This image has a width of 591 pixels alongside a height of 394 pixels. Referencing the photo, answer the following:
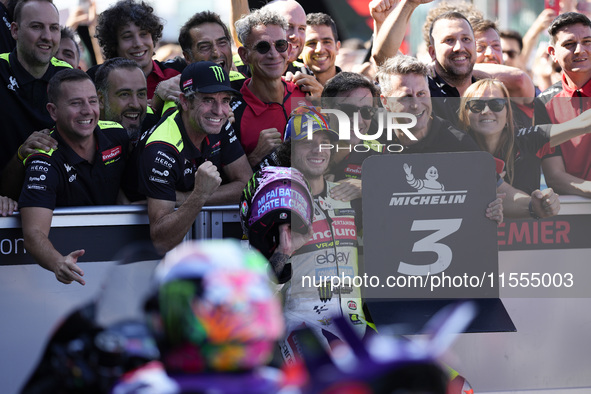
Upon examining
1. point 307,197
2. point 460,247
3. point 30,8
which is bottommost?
point 460,247

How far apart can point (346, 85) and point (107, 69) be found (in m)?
1.56

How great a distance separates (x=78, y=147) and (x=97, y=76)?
79cm

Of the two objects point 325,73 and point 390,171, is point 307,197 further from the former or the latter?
point 325,73

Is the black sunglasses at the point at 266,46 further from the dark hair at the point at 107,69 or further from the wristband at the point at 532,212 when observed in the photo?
the wristband at the point at 532,212

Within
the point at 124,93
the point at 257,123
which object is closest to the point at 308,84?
the point at 257,123

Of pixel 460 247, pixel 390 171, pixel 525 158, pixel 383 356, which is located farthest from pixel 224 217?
pixel 383 356

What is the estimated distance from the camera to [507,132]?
13.5ft

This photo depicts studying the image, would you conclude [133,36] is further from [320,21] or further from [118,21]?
[320,21]

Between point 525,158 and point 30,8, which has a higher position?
point 30,8

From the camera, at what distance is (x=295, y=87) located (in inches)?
196

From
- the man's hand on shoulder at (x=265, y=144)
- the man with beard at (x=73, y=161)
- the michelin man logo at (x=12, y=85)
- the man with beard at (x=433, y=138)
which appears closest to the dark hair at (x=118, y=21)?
the michelin man logo at (x=12, y=85)

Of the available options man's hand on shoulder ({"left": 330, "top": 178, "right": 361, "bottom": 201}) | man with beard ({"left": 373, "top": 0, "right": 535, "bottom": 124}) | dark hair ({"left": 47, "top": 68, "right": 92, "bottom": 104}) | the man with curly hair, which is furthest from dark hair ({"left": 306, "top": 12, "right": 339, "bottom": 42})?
man's hand on shoulder ({"left": 330, "top": 178, "right": 361, "bottom": 201})

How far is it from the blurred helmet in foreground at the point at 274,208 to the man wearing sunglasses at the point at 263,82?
3.39 feet

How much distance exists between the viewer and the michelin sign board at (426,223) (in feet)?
12.2
